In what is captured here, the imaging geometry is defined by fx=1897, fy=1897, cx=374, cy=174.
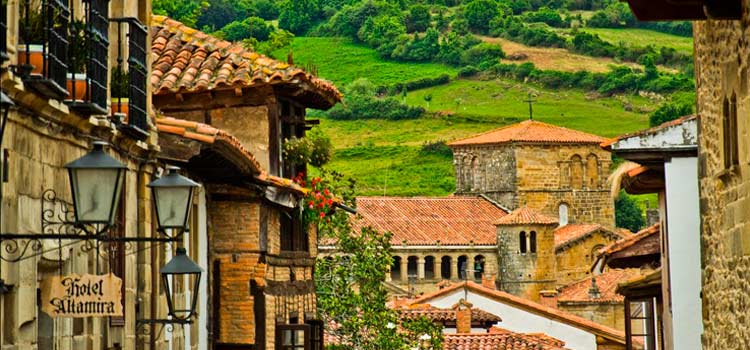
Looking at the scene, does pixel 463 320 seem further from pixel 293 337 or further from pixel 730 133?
pixel 730 133

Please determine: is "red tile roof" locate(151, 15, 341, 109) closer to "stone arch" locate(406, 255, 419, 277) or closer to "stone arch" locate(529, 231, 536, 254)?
"stone arch" locate(406, 255, 419, 277)

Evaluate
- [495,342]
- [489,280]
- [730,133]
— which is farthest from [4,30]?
[489,280]

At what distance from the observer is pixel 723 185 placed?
13648 mm

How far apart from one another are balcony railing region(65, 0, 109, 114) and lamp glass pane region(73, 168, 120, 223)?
1.83m

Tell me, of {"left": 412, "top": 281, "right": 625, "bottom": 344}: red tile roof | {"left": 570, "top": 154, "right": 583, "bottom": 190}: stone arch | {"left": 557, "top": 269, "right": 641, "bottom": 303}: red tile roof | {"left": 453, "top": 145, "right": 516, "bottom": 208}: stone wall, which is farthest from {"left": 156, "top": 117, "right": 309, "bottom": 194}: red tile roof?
{"left": 570, "top": 154, "right": 583, "bottom": 190}: stone arch

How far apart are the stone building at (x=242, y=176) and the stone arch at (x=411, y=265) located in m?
83.1

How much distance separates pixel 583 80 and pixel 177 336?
155494mm

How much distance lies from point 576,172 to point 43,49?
363ft

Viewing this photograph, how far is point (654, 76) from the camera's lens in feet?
581

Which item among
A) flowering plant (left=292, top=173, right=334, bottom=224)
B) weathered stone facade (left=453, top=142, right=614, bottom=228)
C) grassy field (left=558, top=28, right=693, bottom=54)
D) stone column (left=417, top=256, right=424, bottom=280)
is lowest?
stone column (left=417, top=256, right=424, bottom=280)

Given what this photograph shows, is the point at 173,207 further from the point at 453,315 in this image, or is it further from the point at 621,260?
the point at 453,315

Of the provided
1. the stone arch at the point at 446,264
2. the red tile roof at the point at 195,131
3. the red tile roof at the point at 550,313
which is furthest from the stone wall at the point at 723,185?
the stone arch at the point at 446,264

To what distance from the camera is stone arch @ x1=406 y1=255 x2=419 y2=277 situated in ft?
358

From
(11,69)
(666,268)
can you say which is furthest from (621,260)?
(11,69)
